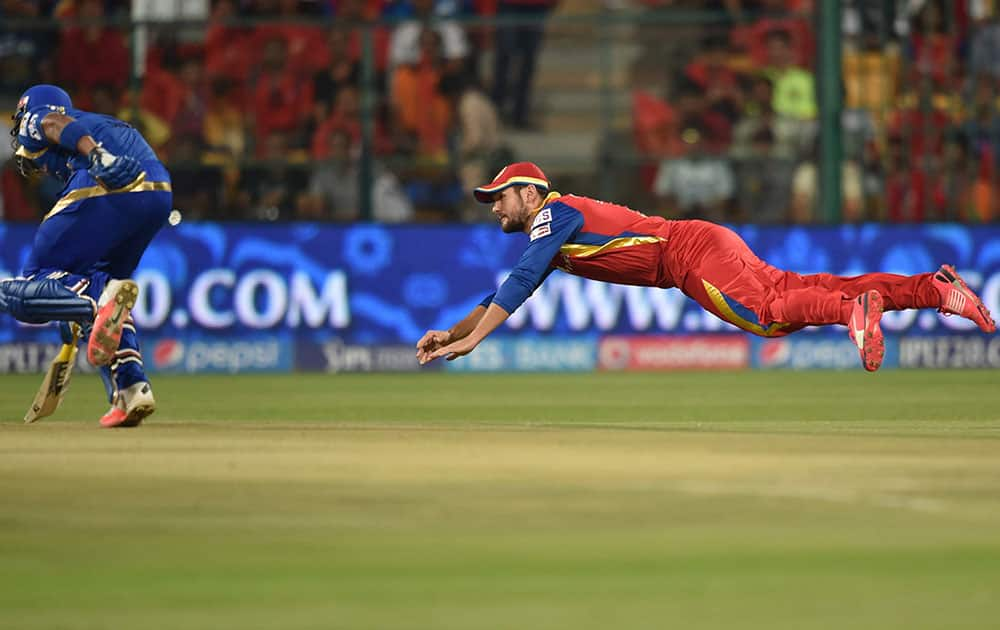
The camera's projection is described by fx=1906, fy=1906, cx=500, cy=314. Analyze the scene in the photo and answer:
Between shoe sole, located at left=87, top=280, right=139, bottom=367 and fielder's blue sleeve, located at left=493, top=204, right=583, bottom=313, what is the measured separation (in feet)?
6.27

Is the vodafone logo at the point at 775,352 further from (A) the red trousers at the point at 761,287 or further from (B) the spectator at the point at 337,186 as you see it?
(A) the red trousers at the point at 761,287

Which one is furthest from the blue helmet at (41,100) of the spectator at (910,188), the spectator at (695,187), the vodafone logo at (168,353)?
the spectator at (910,188)

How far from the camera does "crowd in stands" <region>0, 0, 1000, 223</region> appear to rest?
707 inches

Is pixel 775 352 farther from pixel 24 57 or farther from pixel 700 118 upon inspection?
pixel 24 57

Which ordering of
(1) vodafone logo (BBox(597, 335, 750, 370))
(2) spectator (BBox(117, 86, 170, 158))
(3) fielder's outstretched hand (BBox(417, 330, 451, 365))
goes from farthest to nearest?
(2) spectator (BBox(117, 86, 170, 158)), (1) vodafone logo (BBox(597, 335, 750, 370)), (3) fielder's outstretched hand (BBox(417, 330, 451, 365))

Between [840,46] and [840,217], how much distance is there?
5.29 feet

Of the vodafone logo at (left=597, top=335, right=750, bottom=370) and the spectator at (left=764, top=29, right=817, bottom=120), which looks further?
the spectator at (left=764, top=29, right=817, bottom=120)

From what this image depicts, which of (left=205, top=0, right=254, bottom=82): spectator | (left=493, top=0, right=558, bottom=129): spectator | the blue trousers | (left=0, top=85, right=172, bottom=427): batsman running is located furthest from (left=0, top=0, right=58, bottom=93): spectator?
the blue trousers

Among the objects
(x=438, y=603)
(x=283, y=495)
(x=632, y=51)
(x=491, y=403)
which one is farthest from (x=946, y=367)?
(x=438, y=603)

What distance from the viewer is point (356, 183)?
59.0 feet

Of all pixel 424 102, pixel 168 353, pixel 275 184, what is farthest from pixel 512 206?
pixel 424 102

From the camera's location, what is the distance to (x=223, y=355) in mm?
17078

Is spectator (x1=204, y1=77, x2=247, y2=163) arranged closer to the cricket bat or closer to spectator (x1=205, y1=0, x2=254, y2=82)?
spectator (x1=205, y1=0, x2=254, y2=82)

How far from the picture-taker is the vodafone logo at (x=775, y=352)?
17344 millimetres
